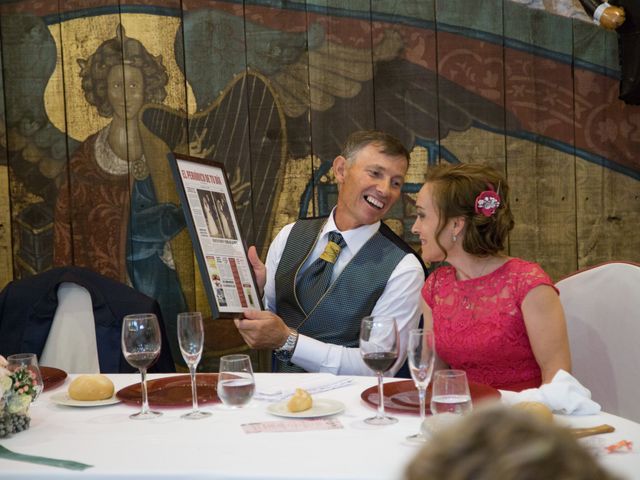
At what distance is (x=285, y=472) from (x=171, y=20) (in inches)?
89.1

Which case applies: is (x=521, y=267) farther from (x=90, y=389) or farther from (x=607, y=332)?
(x=90, y=389)

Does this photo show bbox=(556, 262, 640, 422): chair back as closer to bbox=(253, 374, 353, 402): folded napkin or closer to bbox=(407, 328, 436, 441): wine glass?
bbox=(253, 374, 353, 402): folded napkin

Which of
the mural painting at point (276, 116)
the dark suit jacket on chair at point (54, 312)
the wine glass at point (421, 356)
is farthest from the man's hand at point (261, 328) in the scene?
the wine glass at point (421, 356)

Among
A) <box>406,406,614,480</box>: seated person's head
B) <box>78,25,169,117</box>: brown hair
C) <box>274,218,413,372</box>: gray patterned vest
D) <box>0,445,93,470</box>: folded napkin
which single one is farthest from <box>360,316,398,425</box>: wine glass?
<box>78,25,169,117</box>: brown hair

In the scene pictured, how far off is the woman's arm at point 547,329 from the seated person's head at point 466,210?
22 cm

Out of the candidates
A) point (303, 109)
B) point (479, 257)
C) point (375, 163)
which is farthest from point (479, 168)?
point (303, 109)

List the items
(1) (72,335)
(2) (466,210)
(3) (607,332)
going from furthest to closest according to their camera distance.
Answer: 1. (1) (72,335)
2. (2) (466,210)
3. (3) (607,332)

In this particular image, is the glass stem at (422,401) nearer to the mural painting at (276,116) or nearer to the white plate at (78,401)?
the white plate at (78,401)

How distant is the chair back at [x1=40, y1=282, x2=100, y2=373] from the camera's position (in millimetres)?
2783

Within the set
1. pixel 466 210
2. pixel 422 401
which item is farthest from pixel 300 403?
pixel 466 210

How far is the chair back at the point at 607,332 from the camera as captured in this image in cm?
230

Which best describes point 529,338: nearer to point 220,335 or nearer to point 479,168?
point 479,168

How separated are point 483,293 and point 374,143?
2.49ft

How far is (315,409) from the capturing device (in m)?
1.77
